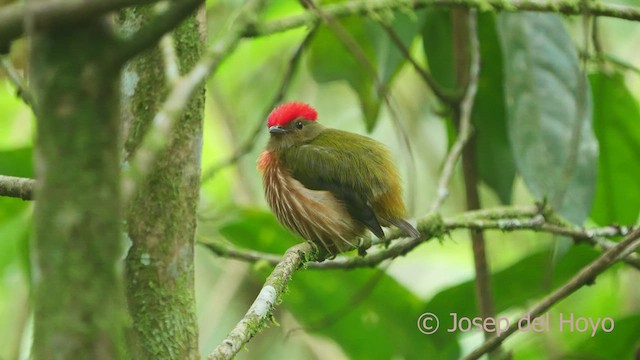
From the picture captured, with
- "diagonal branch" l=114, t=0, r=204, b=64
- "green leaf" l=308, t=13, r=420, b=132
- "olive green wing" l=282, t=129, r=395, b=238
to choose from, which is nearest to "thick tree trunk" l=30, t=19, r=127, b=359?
"diagonal branch" l=114, t=0, r=204, b=64

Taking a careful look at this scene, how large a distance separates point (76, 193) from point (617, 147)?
3.05 metres

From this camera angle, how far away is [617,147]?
360cm

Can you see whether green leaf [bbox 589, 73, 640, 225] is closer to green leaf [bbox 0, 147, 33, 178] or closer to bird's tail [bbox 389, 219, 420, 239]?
bird's tail [bbox 389, 219, 420, 239]

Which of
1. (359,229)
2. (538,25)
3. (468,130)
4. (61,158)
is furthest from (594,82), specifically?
(61,158)

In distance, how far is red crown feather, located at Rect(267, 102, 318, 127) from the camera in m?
3.79

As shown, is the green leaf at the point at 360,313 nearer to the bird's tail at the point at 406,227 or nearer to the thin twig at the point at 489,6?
the bird's tail at the point at 406,227

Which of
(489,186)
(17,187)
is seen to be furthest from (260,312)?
(489,186)

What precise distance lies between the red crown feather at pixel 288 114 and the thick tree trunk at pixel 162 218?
1.60m

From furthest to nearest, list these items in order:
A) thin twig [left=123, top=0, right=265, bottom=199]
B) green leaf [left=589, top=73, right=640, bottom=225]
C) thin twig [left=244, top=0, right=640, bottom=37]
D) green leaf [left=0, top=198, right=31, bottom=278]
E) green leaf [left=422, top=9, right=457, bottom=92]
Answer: green leaf [left=422, top=9, right=457, bottom=92] < green leaf [left=589, top=73, right=640, bottom=225] < green leaf [left=0, top=198, right=31, bottom=278] < thin twig [left=244, top=0, right=640, bottom=37] < thin twig [left=123, top=0, right=265, bottom=199]

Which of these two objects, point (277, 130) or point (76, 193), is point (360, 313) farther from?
point (76, 193)

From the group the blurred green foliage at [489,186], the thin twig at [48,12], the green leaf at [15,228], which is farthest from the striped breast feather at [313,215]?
the thin twig at [48,12]

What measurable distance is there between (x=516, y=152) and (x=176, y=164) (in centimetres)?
149

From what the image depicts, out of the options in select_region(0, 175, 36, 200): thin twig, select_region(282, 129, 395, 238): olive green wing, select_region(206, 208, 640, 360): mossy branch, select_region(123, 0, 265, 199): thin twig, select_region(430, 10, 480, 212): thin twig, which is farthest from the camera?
select_region(282, 129, 395, 238): olive green wing

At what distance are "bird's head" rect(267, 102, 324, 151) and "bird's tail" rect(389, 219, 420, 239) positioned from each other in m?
0.70
